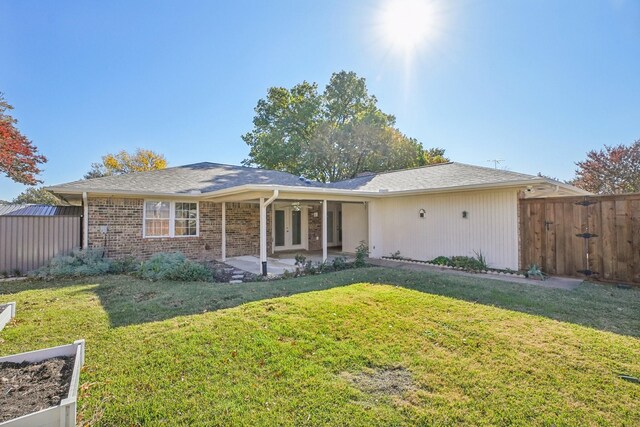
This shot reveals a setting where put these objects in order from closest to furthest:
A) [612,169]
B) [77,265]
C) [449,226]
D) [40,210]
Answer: [77,265] → [449,226] → [40,210] → [612,169]

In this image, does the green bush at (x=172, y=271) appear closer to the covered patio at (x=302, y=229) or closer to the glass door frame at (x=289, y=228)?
the covered patio at (x=302, y=229)

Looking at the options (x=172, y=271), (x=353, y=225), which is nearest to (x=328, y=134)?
(x=353, y=225)

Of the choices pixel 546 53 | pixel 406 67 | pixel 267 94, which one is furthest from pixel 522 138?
pixel 267 94

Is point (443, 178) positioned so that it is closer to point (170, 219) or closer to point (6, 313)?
point (170, 219)

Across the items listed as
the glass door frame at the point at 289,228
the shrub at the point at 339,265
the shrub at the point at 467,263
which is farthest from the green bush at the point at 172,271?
the shrub at the point at 467,263

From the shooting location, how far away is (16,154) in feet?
54.3

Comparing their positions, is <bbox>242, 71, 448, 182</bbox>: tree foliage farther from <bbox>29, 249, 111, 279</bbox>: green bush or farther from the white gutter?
<bbox>29, 249, 111, 279</bbox>: green bush

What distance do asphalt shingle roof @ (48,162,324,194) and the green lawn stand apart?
4.29 metres

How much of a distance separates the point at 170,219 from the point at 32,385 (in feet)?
28.9

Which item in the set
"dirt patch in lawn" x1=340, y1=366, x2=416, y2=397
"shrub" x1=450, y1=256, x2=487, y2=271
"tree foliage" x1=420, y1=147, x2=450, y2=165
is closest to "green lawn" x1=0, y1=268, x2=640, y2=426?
"dirt patch in lawn" x1=340, y1=366, x2=416, y2=397

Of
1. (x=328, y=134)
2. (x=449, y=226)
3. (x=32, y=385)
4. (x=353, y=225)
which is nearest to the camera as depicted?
(x=32, y=385)

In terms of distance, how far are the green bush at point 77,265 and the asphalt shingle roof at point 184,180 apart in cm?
192

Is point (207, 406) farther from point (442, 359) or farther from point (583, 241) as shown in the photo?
point (583, 241)

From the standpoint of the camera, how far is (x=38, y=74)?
1165 centimetres
